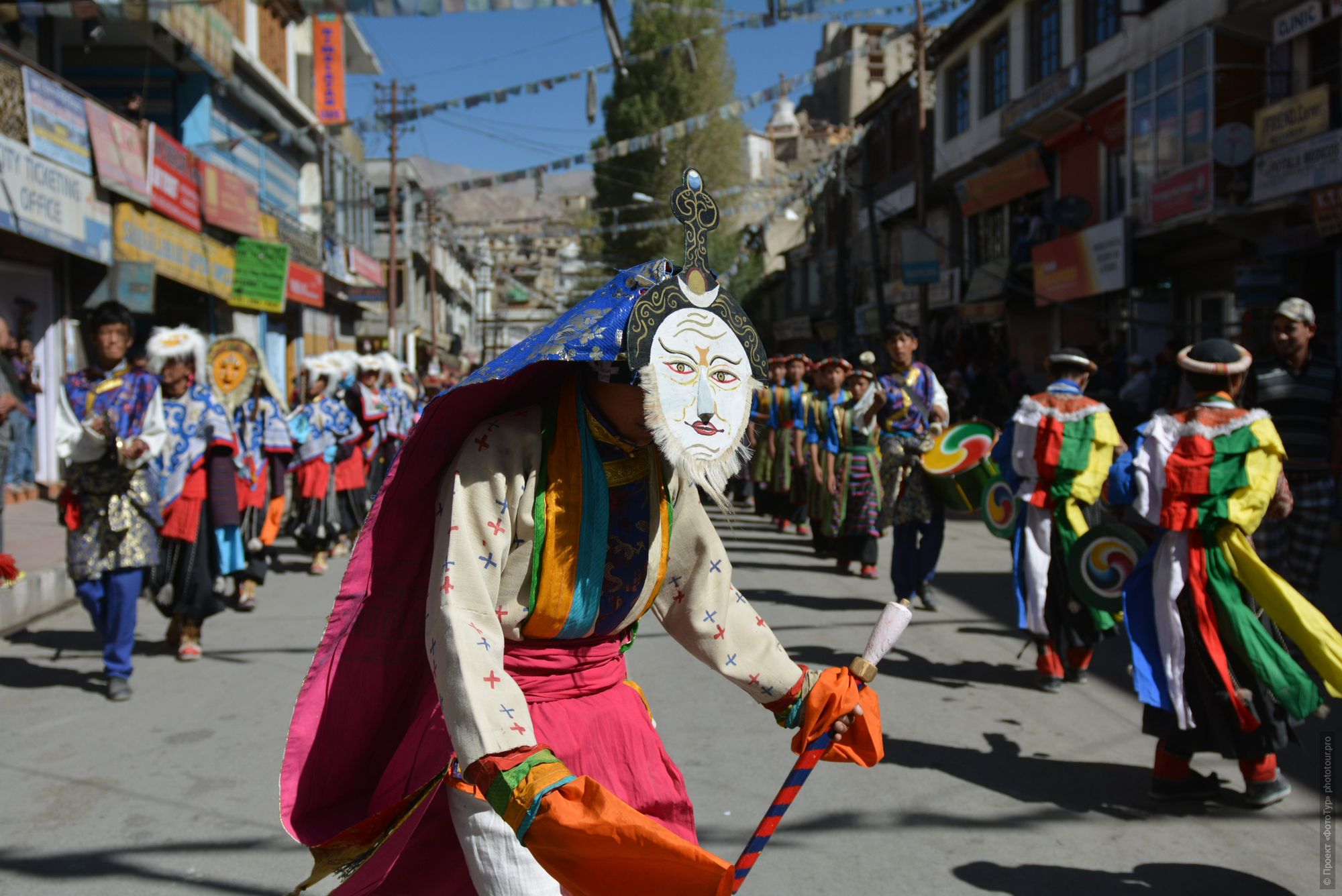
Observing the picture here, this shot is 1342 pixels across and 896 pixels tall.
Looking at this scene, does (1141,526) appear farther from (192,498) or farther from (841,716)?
(841,716)

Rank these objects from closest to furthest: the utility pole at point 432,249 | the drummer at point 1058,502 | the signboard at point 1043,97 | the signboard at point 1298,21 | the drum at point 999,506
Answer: the drummer at point 1058,502
the drum at point 999,506
the signboard at point 1298,21
the signboard at point 1043,97
the utility pole at point 432,249

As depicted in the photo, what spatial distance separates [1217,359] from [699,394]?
3.10m

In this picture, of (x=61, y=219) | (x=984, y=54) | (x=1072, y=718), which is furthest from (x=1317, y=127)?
(x=61, y=219)

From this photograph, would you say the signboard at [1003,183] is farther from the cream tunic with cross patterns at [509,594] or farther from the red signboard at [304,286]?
the cream tunic with cross patterns at [509,594]

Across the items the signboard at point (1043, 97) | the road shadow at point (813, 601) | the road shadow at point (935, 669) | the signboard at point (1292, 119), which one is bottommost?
the road shadow at point (935, 669)

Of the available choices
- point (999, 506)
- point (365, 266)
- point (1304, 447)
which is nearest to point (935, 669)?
point (999, 506)

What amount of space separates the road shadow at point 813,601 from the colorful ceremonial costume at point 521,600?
19.5 ft

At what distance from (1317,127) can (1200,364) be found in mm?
11046

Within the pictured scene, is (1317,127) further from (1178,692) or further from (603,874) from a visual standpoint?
(603,874)

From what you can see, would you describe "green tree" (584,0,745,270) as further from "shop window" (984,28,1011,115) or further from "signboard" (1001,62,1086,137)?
"signboard" (1001,62,1086,137)

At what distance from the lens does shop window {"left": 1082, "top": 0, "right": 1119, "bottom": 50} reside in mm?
19750

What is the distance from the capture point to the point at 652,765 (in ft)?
7.86

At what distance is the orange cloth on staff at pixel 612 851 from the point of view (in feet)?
5.86

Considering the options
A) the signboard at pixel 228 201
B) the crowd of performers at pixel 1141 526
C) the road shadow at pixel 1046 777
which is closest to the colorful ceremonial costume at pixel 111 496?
the crowd of performers at pixel 1141 526
